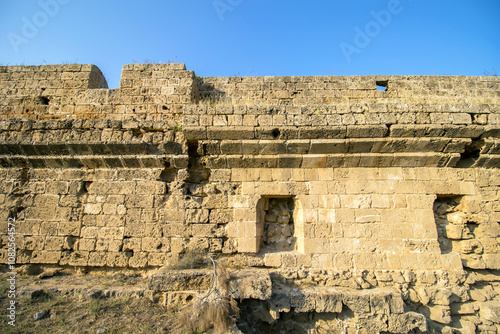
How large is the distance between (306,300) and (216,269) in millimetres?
1380

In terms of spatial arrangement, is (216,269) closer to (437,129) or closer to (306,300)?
(306,300)

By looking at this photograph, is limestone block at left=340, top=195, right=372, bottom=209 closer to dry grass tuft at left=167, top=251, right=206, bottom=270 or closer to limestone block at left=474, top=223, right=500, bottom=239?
limestone block at left=474, top=223, right=500, bottom=239

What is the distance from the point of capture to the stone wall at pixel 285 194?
433cm

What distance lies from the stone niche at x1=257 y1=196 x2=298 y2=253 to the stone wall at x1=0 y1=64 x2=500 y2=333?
0.02 m

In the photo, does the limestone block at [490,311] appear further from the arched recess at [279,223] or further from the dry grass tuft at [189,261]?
the dry grass tuft at [189,261]

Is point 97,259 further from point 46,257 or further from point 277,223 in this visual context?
point 277,223

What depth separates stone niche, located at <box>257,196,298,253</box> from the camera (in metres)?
4.64

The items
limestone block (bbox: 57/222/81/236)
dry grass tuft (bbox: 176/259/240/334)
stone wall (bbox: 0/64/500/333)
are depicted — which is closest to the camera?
dry grass tuft (bbox: 176/259/240/334)

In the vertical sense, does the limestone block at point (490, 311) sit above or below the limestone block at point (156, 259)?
below

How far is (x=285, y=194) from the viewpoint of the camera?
4555mm

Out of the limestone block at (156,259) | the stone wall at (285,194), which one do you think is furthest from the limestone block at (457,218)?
the limestone block at (156,259)

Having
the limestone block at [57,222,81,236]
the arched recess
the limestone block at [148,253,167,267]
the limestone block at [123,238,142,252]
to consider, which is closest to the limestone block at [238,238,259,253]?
the arched recess

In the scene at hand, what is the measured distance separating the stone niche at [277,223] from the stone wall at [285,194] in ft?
0.06

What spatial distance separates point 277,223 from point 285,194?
604 mm
